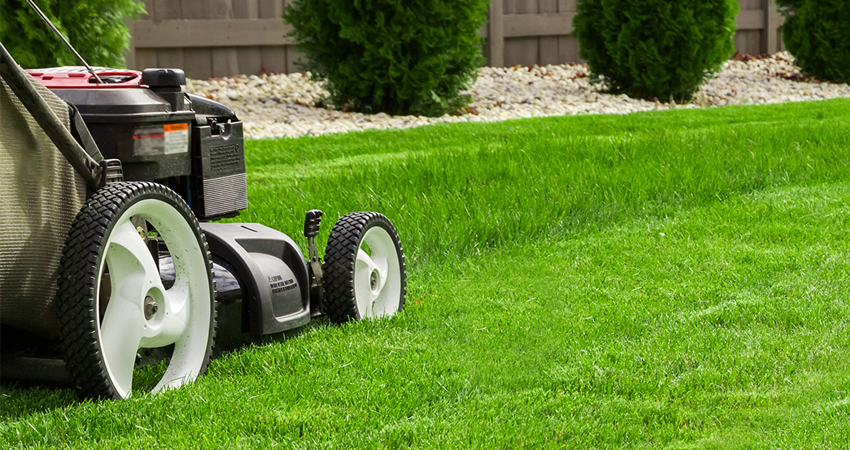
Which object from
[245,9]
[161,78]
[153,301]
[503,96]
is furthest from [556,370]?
[245,9]

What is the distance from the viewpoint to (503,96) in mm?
10891

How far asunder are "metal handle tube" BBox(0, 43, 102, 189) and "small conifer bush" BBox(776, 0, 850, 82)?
1322cm

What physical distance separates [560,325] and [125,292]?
1437mm

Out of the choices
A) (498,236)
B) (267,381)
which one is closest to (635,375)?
(267,381)

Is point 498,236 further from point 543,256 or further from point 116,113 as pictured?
point 116,113

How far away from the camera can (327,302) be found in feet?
10.3

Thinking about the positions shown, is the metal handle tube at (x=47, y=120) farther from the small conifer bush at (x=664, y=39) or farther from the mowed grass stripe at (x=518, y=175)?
the small conifer bush at (x=664, y=39)

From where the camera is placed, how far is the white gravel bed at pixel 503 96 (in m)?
8.83

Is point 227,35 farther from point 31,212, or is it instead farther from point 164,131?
point 31,212

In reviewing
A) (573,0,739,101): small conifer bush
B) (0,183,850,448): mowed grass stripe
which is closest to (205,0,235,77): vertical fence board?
(573,0,739,101): small conifer bush

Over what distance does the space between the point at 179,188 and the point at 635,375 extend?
1.51 metres

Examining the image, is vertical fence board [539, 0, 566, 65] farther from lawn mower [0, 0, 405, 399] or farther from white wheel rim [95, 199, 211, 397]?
white wheel rim [95, 199, 211, 397]

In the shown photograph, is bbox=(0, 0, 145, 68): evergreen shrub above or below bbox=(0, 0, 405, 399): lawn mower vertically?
above

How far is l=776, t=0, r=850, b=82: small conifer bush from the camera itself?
538 inches
